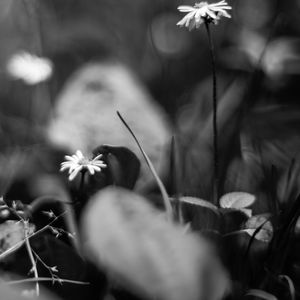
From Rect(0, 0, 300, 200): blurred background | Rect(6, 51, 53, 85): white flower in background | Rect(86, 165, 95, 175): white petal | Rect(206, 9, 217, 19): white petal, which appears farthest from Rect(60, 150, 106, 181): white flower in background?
Rect(6, 51, 53, 85): white flower in background

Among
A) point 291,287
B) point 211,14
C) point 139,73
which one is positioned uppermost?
point 211,14

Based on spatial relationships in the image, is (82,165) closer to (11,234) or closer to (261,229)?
(11,234)

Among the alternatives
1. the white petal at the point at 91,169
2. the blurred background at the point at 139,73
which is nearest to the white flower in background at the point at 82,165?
the white petal at the point at 91,169

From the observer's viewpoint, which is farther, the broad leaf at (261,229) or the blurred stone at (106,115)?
the blurred stone at (106,115)

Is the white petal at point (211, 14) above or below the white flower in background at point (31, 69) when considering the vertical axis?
above

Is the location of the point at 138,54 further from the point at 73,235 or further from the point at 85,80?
the point at 73,235

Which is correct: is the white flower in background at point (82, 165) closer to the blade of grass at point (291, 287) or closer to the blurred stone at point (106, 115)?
the blurred stone at point (106, 115)

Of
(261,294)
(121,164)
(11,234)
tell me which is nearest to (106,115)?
(121,164)

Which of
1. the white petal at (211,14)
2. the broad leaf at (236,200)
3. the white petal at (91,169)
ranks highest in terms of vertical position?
the white petal at (211,14)
